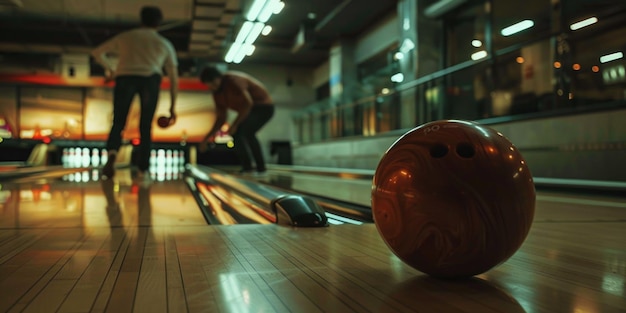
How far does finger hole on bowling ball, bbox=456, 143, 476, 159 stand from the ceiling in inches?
375

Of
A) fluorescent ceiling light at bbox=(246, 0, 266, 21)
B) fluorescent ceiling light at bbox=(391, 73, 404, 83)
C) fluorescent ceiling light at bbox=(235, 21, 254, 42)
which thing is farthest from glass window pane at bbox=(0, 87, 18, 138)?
fluorescent ceiling light at bbox=(391, 73, 404, 83)

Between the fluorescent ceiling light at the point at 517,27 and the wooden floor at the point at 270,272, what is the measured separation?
6415mm

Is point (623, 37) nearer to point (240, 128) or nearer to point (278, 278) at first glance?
point (240, 128)

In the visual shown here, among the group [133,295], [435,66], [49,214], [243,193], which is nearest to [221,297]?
[133,295]

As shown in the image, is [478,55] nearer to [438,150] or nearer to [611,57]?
[611,57]

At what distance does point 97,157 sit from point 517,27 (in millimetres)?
13247

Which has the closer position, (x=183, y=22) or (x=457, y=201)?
(x=457, y=201)

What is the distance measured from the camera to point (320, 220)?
199cm

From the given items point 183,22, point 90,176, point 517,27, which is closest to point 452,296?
point 90,176

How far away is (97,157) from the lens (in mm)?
16766

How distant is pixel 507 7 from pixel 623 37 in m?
3.69

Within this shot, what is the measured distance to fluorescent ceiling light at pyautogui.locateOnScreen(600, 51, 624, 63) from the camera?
518 centimetres

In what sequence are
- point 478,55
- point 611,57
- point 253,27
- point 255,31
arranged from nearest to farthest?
point 611,57 → point 478,55 → point 253,27 → point 255,31

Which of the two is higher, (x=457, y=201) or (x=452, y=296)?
(x=457, y=201)
